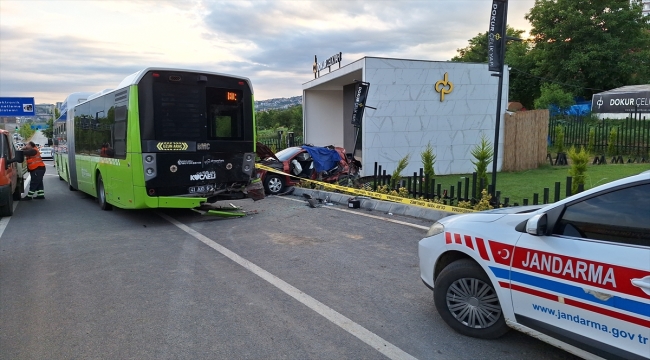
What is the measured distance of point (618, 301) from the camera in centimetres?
302

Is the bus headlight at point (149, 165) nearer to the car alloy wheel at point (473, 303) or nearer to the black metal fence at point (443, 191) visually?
the black metal fence at point (443, 191)

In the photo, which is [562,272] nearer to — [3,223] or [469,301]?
[469,301]

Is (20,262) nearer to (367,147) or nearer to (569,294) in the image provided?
(569,294)

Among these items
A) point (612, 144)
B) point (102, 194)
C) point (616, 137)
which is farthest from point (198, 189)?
point (616, 137)

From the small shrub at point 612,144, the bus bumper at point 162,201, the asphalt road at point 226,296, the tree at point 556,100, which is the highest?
the tree at point 556,100

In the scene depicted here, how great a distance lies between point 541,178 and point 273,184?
352 inches

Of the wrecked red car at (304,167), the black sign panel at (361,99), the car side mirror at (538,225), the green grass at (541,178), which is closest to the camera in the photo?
the car side mirror at (538,225)

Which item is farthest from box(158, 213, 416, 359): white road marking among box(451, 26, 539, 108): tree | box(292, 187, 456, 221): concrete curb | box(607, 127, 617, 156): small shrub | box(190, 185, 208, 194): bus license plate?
box(451, 26, 539, 108): tree

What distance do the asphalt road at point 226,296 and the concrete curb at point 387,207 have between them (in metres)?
0.93

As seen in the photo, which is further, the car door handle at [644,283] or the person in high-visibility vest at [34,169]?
the person in high-visibility vest at [34,169]

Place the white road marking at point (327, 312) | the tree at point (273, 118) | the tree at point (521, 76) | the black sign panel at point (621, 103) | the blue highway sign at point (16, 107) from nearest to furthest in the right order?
the white road marking at point (327, 312) → the black sign panel at point (621, 103) → the blue highway sign at point (16, 107) → the tree at point (521, 76) → the tree at point (273, 118)

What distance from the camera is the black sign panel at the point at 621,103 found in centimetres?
2716

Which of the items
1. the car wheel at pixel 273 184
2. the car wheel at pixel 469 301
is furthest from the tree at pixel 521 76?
the car wheel at pixel 469 301

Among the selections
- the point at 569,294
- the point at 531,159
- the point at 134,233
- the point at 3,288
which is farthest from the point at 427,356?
the point at 531,159
